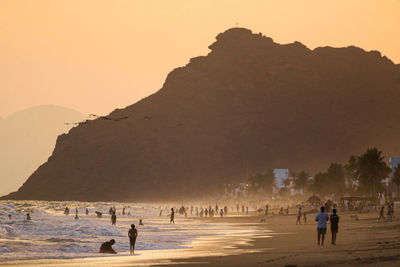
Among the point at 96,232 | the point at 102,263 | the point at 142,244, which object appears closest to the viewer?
the point at 102,263

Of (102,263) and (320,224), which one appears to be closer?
(102,263)

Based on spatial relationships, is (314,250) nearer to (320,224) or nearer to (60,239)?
(320,224)

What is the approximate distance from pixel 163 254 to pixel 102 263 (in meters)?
5.82

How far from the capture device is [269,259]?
1083 inches

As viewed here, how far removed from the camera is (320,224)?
Answer: 31.8 metres

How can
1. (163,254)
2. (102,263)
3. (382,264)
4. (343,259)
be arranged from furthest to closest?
(163,254) → (102,263) → (343,259) → (382,264)

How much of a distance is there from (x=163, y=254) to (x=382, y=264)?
569 inches

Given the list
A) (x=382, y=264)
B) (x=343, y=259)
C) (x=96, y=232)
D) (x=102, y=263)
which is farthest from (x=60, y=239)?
(x=382, y=264)

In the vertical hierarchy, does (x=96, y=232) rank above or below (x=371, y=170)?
below

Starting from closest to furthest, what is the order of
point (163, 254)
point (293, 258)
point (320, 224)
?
1. point (293, 258)
2. point (320, 224)
3. point (163, 254)

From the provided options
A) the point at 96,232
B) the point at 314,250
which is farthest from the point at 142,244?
the point at 314,250

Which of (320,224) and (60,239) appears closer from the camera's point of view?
(320,224)

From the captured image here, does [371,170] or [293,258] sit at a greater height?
[371,170]

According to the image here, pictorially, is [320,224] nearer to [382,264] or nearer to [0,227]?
[382,264]
